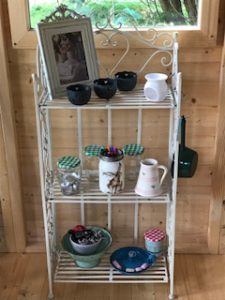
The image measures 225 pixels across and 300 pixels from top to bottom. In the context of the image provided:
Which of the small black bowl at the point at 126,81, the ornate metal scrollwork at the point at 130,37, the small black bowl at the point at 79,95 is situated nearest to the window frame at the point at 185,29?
the ornate metal scrollwork at the point at 130,37

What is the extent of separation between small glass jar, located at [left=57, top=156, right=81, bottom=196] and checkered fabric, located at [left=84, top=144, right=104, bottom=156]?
0.18ft

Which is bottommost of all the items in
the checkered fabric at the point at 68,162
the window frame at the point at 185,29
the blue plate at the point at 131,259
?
the blue plate at the point at 131,259

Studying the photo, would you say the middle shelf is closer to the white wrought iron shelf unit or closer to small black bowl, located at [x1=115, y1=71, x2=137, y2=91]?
the white wrought iron shelf unit

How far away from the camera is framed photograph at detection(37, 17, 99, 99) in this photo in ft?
6.32

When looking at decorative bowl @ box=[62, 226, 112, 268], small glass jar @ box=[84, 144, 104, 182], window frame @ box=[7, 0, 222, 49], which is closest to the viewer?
window frame @ box=[7, 0, 222, 49]

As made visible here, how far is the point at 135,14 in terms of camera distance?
207 cm

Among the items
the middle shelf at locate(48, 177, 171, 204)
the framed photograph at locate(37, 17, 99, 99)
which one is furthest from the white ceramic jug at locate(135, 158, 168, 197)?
the framed photograph at locate(37, 17, 99, 99)

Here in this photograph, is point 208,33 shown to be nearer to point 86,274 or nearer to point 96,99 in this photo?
point 96,99

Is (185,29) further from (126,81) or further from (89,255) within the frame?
(89,255)

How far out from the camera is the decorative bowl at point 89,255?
7.25ft

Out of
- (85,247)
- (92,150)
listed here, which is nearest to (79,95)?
(92,150)

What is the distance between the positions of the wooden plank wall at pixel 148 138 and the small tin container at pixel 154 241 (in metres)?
0.10

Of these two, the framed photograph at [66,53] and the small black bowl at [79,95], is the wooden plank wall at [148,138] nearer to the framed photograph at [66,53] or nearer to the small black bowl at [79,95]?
the framed photograph at [66,53]

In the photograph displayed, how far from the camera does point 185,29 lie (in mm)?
2045
